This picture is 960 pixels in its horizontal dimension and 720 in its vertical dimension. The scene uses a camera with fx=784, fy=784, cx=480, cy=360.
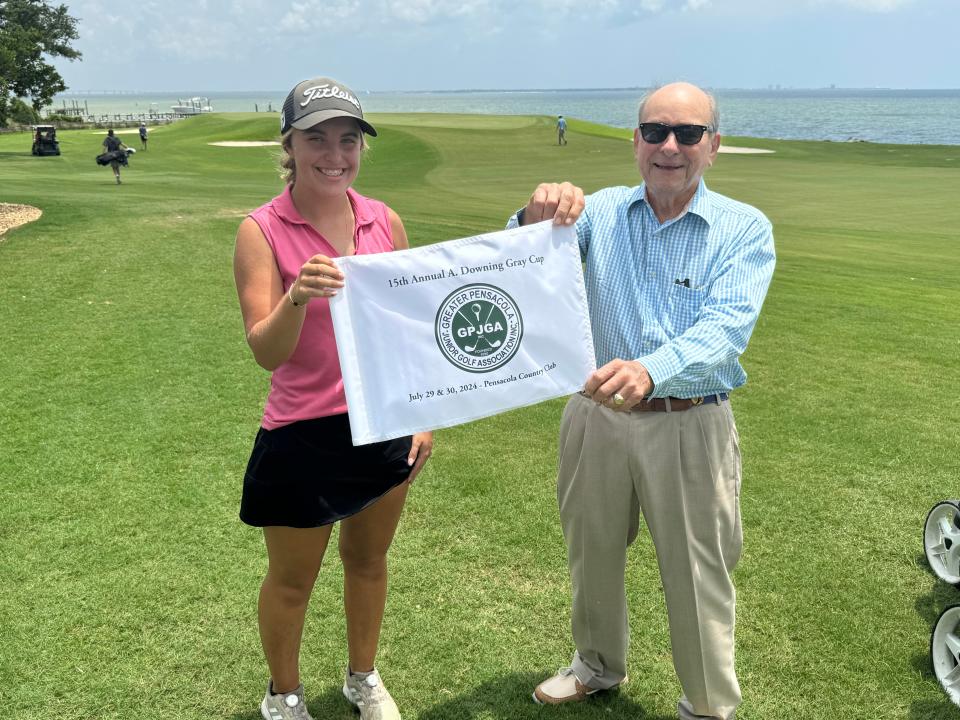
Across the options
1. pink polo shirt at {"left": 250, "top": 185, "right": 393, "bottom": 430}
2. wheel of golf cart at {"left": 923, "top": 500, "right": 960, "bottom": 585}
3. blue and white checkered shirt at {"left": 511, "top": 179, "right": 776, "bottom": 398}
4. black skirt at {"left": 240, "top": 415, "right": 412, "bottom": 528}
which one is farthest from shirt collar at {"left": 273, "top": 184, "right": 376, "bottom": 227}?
wheel of golf cart at {"left": 923, "top": 500, "right": 960, "bottom": 585}

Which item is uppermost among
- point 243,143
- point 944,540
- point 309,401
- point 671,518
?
point 243,143

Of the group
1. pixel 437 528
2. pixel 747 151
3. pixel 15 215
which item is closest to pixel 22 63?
pixel 15 215

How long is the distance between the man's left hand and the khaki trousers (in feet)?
1.32

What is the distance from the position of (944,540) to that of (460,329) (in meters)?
3.02

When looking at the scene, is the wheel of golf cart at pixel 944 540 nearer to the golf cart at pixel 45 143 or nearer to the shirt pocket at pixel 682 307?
the shirt pocket at pixel 682 307

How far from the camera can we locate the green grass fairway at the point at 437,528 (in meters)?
3.34

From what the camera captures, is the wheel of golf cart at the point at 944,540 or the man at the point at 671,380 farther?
the wheel of golf cart at the point at 944,540

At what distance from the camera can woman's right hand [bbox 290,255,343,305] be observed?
2334 millimetres

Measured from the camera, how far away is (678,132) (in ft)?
8.44

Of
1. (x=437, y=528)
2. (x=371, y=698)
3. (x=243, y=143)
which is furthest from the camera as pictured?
(x=243, y=143)

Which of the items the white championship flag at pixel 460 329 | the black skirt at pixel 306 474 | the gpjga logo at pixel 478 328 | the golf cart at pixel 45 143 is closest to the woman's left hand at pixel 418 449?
the black skirt at pixel 306 474

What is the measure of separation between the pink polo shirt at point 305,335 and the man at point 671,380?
74 cm

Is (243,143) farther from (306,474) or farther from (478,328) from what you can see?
(478,328)

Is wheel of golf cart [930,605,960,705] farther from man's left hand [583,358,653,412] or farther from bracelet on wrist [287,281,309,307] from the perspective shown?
bracelet on wrist [287,281,309,307]
